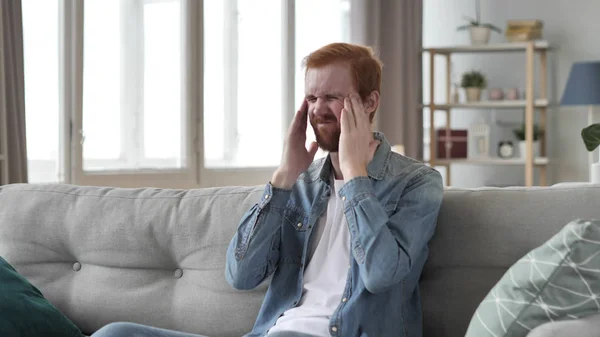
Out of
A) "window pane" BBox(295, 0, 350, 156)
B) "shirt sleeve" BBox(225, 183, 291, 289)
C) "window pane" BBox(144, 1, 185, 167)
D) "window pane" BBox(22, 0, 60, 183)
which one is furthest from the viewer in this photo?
"window pane" BBox(295, 0, 350, 156)

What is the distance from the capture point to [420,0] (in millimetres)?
6055

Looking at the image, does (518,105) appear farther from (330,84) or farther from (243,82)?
(330,84)

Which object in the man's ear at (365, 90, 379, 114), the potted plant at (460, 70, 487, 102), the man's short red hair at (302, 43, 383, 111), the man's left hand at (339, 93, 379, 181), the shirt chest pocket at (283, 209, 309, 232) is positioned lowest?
the shirt chest pocket at (283, 209, 309, 232)

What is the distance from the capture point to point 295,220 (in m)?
2.10

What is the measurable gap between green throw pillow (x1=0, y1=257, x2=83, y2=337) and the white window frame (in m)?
2.06

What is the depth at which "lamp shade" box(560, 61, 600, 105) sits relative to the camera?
543 centimetres

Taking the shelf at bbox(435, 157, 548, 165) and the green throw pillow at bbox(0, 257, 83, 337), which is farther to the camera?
the shelf at bbox(435, 157, 548, 165)

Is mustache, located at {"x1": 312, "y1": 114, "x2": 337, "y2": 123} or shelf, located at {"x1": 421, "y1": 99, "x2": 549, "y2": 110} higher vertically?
shelf, located at {"x1": 421, "y1": 99, "x2": 549, "y2": 110}

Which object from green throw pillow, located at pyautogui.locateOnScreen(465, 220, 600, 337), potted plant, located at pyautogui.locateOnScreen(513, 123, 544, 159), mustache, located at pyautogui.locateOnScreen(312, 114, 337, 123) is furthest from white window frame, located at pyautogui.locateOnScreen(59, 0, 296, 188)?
green throw pillow, located at pyautogui.locateOnScreen(465, 220, 600, 337)

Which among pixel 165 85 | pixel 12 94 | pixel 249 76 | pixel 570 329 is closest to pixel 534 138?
pixel 249 76

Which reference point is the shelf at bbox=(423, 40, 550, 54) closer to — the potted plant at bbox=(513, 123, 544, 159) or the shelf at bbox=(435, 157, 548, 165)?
the potted plant at bbox=(513, 123, 544, 159)

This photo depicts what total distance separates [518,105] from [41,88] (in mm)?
3153

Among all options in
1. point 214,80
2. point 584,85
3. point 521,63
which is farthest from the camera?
point 521,63

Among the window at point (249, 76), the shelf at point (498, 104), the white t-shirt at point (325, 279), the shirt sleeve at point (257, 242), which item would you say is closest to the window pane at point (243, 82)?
the window at point (249, 76)
